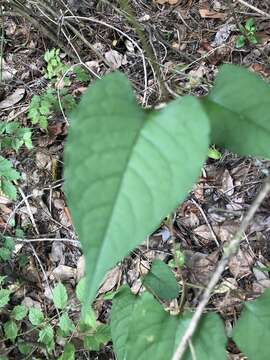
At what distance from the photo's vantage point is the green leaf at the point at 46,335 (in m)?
1.90

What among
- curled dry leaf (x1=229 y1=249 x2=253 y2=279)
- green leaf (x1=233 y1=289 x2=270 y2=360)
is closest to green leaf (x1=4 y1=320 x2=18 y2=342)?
curled dry leaf (x1=229 y1=249 x2=253 y2=279)

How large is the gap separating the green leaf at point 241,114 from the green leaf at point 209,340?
36cm

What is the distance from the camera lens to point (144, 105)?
7.61 ft

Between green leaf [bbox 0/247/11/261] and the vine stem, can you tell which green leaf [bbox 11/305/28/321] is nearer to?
green leaf [bbox 0/247/11/261]

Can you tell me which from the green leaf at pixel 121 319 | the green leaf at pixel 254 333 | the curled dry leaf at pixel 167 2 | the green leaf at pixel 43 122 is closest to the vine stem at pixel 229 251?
the green leaf at pixel 254 333

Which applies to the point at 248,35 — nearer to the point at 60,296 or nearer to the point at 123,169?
the point at 60,296

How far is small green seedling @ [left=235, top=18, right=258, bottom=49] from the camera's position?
2480 mm

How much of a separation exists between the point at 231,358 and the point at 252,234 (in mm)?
456

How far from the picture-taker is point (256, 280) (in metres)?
1.86

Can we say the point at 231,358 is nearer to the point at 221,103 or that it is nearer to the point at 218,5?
the point at 221,103

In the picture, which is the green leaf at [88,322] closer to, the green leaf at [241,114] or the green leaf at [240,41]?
the green leaf at [241,114]

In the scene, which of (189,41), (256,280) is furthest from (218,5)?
(256,280)

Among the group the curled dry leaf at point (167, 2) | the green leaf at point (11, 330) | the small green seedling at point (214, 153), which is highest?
the curled dry leaf at point (167, 2)

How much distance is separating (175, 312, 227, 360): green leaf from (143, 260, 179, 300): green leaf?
31cm
